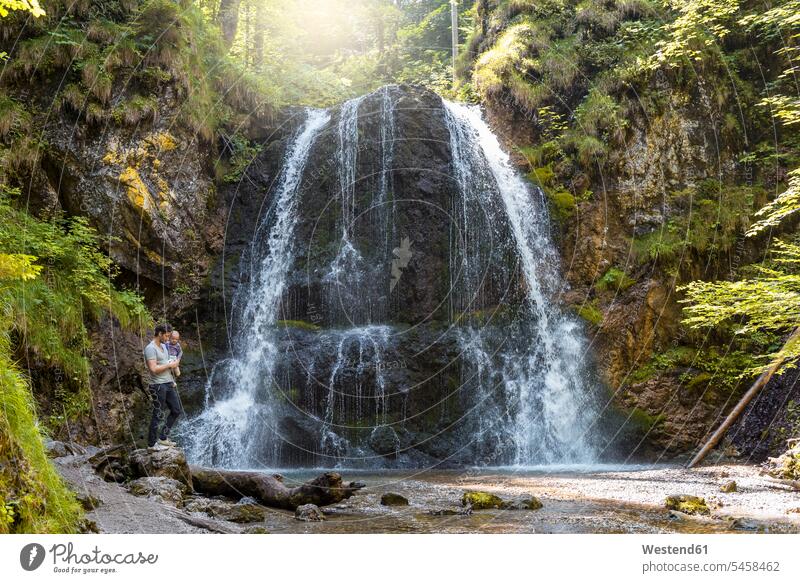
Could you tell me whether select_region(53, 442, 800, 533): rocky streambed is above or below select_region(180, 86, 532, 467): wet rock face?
below

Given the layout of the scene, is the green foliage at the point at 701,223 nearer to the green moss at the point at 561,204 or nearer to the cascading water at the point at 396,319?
the green moss at the point at 561,204

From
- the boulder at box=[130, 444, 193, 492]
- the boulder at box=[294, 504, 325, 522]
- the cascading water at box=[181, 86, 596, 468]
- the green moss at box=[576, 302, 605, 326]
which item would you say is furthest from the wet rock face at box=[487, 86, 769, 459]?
the boulder at box=[130, 444, 193, 492]

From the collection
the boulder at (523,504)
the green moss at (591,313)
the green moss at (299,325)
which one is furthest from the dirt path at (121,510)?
the green moss at (591,313)

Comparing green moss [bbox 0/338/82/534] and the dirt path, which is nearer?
green moss [bbox 0/338/82/534]

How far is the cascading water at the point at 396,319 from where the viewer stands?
11656 mm

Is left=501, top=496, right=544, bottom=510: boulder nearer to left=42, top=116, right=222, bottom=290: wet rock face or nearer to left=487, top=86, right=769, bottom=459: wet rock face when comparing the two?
left=487, top=86, right=769, bottom=459: wet rock face

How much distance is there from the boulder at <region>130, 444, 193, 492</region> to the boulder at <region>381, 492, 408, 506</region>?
2.20 metres

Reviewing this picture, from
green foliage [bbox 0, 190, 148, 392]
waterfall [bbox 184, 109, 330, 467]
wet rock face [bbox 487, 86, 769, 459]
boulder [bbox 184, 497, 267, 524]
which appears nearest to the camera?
boulder [bbox 184, 497, 267, 524]

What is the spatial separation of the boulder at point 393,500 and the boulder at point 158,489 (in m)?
2.22

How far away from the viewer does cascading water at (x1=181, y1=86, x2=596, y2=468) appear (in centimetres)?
1166

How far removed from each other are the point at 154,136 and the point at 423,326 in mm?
7200

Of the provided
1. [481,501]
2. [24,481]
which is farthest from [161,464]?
[481,501]
